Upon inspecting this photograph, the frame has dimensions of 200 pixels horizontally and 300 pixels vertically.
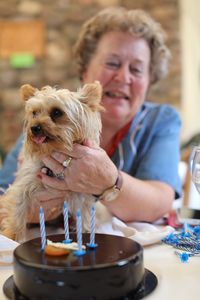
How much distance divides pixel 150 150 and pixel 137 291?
37.0 inches

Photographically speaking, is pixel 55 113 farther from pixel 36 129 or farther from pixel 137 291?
pixel 137 291

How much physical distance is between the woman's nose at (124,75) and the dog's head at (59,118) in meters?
0.46

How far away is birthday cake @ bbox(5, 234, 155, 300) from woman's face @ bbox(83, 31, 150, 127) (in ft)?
3.10

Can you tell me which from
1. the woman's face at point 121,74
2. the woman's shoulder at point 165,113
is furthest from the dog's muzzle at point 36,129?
the woman's shoulder at point 165,113

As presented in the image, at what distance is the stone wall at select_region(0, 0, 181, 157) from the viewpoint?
4504mm

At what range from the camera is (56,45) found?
456cm

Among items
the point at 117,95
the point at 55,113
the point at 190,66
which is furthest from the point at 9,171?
the point at 190,66

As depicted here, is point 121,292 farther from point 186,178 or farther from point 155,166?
point 186,178

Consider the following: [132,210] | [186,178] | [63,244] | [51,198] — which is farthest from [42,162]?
[186,178]

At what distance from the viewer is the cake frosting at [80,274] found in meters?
0.72

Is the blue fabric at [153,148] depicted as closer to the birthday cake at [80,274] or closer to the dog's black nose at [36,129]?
the dog's black nose at [36,129]

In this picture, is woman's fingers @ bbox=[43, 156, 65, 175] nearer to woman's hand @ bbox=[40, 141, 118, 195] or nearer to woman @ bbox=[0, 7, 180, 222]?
woman's hand @ bbox=[40, 141, 118, 195]

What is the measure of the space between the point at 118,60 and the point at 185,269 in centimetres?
98

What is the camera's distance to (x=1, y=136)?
464 cm
